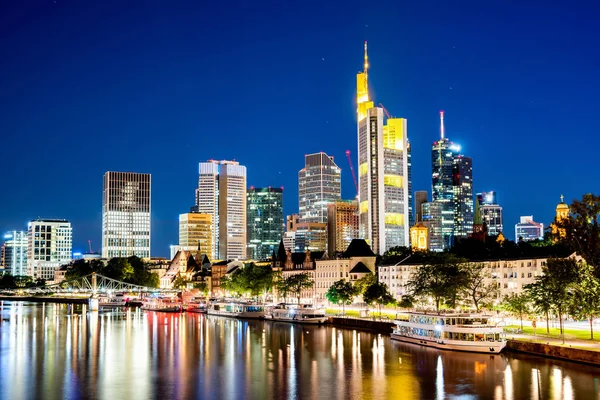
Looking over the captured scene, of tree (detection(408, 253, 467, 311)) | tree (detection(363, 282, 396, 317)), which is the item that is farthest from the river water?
tree (detection(363, 282, 396, 317))

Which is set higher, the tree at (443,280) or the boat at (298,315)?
the tree at (443,280)

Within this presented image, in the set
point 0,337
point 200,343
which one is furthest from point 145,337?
point 0,337

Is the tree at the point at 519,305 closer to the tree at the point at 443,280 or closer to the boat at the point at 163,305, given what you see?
the tree at the point at 443,280

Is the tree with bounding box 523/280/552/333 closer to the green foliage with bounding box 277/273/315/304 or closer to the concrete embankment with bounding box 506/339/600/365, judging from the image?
the concrete embankment with bounding box 506/339/600/365

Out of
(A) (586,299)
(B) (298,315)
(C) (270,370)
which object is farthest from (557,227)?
(B) (298,315)

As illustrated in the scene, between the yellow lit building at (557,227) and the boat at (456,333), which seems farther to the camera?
the yellow lit building at (557,227)

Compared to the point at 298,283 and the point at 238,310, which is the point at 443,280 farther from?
the point at 298,283

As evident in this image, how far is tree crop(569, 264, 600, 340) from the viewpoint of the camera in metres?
72.4

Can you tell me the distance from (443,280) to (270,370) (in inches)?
1767

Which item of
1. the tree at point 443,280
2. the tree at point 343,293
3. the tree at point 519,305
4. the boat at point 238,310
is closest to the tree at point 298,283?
the boat at point 238,310

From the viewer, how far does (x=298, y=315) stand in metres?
123

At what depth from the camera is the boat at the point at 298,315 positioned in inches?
4692

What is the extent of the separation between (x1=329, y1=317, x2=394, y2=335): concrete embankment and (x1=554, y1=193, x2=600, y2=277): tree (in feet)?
86.0

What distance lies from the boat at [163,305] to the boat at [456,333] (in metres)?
93.3
